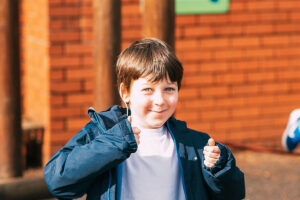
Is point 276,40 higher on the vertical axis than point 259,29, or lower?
lower

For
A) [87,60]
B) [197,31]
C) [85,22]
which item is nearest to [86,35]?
[85,22]

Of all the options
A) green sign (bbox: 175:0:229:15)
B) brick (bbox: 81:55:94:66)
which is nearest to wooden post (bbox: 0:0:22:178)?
brick (bbox: 81:55:94:66)

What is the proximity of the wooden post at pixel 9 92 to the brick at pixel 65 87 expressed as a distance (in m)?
1.04

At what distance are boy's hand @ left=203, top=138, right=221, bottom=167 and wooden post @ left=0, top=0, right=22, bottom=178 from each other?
93.7 inches

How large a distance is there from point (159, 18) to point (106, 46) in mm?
318

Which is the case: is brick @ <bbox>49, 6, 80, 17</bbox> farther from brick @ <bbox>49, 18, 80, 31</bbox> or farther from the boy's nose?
the boy's nose

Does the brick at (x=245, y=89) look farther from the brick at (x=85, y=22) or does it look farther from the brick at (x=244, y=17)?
the brick at (x=85, y=22)

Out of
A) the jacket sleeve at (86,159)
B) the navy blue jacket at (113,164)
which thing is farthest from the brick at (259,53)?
the jacket sleeve at (86,159)

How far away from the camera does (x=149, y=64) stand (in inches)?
79.1

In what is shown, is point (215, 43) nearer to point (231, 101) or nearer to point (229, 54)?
point (229, 54)

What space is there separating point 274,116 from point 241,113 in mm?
371

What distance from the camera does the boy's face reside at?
78.4 inches

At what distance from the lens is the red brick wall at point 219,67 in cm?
519

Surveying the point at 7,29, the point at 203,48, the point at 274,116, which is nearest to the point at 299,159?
the point at 274,116
